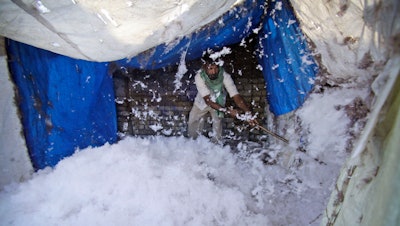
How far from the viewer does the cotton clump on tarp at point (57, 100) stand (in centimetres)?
230

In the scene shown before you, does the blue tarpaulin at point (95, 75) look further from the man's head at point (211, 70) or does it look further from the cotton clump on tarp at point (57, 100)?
the man's head at point (211, 70)

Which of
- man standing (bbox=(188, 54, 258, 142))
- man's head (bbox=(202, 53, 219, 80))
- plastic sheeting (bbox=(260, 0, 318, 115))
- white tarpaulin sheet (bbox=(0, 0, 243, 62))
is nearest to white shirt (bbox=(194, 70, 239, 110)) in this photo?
man standing (bbox=(188, 54, 258, 142))

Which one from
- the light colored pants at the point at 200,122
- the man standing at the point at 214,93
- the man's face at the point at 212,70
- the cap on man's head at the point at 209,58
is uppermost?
the cap on man's head at the point at 209,58

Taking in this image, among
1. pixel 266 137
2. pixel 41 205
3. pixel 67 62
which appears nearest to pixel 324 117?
pixel 266 137

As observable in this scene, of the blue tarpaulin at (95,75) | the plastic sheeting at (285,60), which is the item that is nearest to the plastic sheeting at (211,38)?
the blue tarpaulin at (95,75)

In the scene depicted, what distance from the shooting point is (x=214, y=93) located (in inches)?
120

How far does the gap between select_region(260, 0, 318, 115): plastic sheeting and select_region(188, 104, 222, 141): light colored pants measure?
2.63ft

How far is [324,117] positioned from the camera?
1922mm

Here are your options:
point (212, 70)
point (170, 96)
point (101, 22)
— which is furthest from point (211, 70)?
point (101, 22)

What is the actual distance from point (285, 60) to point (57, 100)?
2.21 meters

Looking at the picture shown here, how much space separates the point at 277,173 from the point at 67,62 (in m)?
2.43

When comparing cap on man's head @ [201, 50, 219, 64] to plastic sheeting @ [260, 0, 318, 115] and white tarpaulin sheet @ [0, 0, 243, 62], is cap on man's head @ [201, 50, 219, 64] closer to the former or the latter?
plastic sheeting @ [260, 0, 318, 115]

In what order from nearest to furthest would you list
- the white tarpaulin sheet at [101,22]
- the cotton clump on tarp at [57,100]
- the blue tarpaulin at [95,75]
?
the white tarpaulin sheet at [101,22], the blue tarpaulin at [95,75], the cotton clump on tarp at [57,100]

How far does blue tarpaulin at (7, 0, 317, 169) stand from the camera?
2.20 meters
